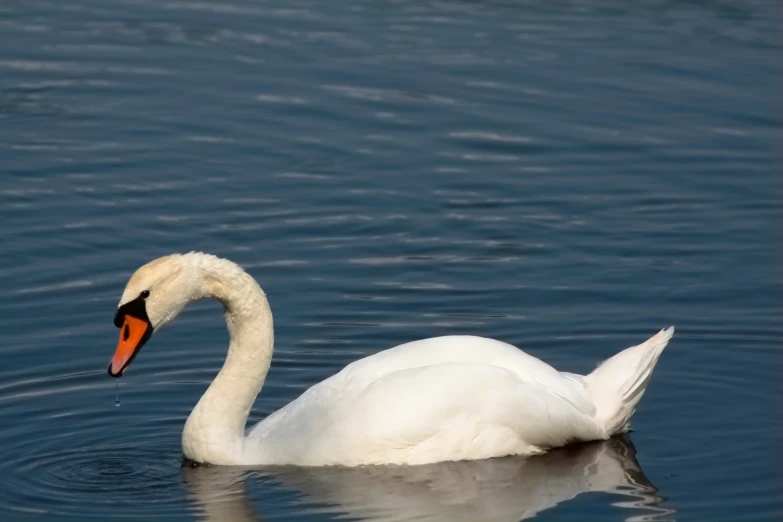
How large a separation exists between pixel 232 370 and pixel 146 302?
0.76 meters

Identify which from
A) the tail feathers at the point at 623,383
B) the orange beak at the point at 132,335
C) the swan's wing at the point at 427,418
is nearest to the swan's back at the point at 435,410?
the swan's wing at the point at 427,418

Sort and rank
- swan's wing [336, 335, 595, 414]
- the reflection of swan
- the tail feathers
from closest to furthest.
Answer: the reflection of swan, swan's wing [336, 335, 595, 414], the tail feathers

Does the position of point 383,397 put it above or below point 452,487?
above

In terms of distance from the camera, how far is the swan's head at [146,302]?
882 centimetres

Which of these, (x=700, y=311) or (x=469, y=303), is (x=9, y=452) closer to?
(x=469, y=303)

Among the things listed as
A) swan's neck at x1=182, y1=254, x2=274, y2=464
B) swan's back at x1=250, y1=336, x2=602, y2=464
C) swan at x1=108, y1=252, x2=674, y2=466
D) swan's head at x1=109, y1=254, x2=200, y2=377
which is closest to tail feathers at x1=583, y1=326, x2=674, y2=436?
swan at x1=108, y1=252, x2=674, y2=466

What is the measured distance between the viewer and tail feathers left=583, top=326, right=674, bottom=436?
9195 mm

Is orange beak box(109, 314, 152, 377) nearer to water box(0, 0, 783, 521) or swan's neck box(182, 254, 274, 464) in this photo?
swan's neck box(182, 254, 274, 464)

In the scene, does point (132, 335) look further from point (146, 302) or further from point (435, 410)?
point (435, 410)

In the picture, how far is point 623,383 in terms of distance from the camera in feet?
30.1

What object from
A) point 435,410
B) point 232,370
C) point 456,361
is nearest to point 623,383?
point 456,361

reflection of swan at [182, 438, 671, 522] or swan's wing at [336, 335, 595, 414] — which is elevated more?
swan's wing at [336, 335, 595, 414]

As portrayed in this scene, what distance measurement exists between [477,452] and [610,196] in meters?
4.96

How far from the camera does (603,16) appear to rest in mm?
18797
